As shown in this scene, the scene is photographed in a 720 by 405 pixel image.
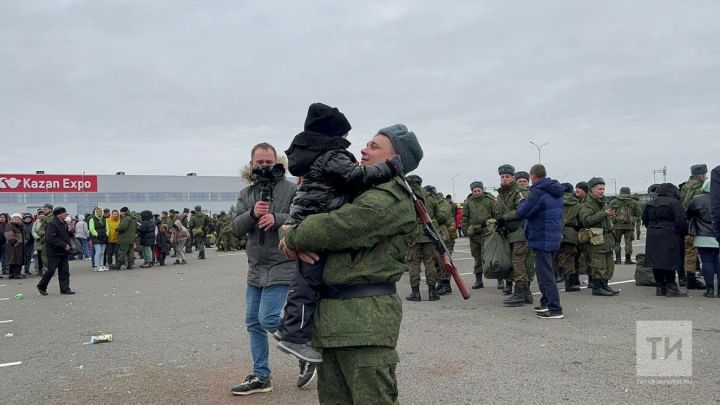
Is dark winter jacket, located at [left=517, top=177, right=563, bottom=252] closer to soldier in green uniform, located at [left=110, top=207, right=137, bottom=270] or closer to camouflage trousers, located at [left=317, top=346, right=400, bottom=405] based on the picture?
camouflage trousers, located at [left=317, top=346, right=400, bottom=405]

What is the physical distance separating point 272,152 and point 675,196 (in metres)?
7.39

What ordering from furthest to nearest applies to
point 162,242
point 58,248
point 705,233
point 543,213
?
point 162,242
point 58,248
point 705,233
point 543,213

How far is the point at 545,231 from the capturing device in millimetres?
6910

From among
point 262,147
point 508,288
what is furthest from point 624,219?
point 262,147

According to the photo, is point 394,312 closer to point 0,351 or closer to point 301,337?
point 301,337

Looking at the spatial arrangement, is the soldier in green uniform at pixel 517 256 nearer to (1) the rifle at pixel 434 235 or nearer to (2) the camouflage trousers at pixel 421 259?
(2) the camouflage trousers at pixel 421 259

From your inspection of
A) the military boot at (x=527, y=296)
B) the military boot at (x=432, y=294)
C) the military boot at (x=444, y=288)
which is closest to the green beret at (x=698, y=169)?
the military boot at (x=527, y=296)

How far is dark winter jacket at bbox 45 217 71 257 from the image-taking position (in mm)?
10438

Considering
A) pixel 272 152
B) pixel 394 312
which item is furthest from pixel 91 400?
pixel 394 312

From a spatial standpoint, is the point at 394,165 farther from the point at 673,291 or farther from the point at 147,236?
the point at 147,236

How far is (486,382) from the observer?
14.5ft

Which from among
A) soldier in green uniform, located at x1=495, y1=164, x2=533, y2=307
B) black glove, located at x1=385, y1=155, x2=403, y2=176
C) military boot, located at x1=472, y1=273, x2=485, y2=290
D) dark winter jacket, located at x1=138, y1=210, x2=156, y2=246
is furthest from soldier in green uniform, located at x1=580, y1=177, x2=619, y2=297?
dark winter jacket, located at x1=138, y1=210, x2=156, y2=246

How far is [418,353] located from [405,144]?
3401mm

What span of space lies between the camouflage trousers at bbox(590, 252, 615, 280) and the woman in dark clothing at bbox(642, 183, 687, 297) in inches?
22.5
